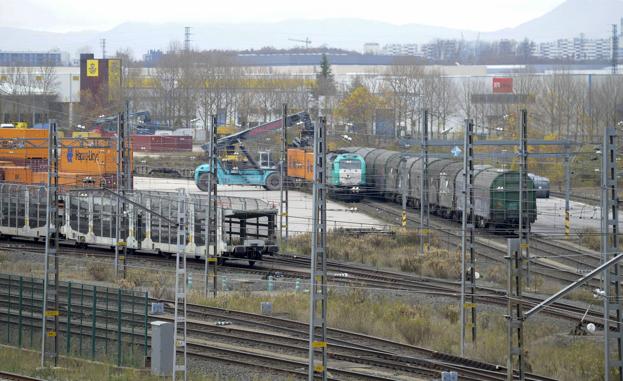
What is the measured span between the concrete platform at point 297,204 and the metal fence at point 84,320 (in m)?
15.7

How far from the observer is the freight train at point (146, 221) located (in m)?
29.2

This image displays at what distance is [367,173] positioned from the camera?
48000mm

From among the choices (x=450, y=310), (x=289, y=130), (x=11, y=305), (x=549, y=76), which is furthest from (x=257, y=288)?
(x=549, y=76)

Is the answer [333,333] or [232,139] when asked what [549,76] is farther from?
[333,333]

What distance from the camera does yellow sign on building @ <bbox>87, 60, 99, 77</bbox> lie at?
88750 mm

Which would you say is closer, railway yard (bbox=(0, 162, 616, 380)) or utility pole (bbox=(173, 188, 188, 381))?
utility pole (bbox=(173, 188, 188, 381))

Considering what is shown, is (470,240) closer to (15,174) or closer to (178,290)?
(178,290)

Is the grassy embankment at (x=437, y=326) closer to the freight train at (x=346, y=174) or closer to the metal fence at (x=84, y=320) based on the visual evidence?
the metal fence at (x=84, y=320)

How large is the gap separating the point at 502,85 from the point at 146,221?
182ft

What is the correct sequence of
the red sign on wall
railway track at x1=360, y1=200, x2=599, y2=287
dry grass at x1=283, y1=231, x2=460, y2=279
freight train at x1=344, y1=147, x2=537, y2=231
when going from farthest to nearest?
the red sign on wall
freight train at x1=344, y1=147, x2=537, y2=231
dry grass at x1=283, y1=231, x2=460, y2=279
railway track at x1=360, y1=200, x2=599, y2=287

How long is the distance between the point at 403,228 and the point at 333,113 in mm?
37065

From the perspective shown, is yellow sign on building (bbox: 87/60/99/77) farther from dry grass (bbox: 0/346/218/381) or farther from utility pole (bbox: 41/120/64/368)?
utility pole (bbox: 41/120/64/368)

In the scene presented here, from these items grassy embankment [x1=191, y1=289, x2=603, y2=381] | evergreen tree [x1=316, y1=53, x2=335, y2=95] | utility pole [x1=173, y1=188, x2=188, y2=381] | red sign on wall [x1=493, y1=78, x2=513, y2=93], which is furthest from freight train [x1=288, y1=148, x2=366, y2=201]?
red sign on wall [x1=493, y1=78, x2=513, y2=93]

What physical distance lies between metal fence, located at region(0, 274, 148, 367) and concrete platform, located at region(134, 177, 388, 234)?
15657 millimetres
